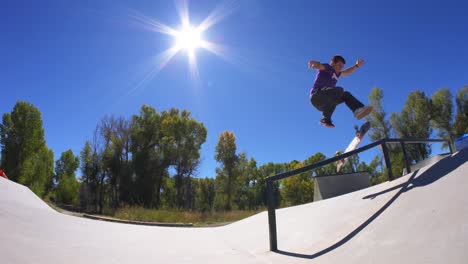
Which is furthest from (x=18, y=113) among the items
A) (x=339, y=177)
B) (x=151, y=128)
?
(x=339, y=177)

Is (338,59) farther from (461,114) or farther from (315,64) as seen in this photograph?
(461,114)

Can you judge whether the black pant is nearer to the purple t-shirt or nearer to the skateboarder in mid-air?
the skateboarder in mid-air

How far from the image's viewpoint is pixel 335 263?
1.52 m

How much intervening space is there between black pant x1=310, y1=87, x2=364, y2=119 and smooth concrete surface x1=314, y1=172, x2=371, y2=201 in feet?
19.7

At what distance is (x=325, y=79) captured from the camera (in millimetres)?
3771

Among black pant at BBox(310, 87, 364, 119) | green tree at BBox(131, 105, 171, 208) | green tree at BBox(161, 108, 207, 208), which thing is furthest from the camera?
green tree at BBox(161, 108, 207, 208)

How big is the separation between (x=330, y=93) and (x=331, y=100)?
0.13m

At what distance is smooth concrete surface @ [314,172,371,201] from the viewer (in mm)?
9063

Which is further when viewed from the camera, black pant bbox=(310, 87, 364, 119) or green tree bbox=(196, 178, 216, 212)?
green tree bbox=(196, 178, 216, 212)

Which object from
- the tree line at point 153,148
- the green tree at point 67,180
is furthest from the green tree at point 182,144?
the green tree at point 67,180

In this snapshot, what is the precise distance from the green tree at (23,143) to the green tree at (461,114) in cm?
4177

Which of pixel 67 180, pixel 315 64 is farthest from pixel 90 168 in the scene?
pixel 315 64

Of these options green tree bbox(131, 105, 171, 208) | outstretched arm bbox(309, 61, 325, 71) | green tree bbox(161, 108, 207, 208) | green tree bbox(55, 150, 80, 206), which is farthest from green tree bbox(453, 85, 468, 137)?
green tree bbox(55, 150, 80, 206)

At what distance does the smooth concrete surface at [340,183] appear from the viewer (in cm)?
906
